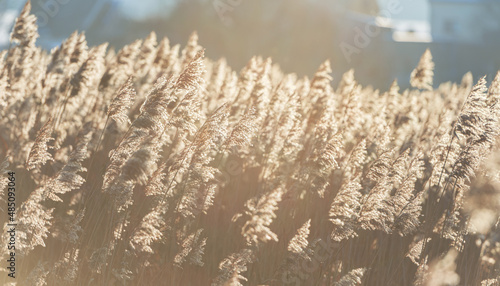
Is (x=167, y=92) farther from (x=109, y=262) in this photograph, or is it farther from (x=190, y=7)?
(x=190, y=7)

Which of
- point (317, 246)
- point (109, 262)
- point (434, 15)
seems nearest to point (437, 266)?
point (317, 246)

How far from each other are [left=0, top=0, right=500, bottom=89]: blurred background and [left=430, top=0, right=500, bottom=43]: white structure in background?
589 cm

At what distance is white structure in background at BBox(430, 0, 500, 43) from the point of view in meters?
58.5

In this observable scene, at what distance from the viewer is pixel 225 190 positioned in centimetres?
663

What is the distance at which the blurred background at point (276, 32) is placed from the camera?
38.5 m

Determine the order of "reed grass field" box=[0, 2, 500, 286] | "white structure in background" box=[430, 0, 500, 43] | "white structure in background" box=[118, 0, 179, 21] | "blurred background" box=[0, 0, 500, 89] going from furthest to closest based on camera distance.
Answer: "white structure in background" box=[430, 0, 500, 43] → "white structure in background" box=[118, 0, 179, 21] → "blurred background" box=[0, 0, 500, 89] → "reed grass field" box=[0, 2, 500, 286]

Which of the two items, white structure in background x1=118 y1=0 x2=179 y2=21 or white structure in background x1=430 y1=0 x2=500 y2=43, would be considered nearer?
white structure in background x1=118 y1=0 x2=179 y2=21

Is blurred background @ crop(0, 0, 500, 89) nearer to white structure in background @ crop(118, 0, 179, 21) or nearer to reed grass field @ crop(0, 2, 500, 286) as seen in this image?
white structure in background @ crop(118, 0, 179, 21)

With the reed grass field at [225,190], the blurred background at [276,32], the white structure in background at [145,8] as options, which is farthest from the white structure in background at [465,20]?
the reed grass field at [225,190]

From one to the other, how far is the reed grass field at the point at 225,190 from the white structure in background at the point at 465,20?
51.0 metres

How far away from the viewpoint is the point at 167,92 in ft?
15.4

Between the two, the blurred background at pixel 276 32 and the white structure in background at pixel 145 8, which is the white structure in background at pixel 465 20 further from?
the white structure in background at pixel 145 8

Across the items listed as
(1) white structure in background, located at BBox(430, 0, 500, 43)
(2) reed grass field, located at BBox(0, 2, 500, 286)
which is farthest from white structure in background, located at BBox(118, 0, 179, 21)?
(2) reed grass field, located at BBox(0, 2, 500, 286)

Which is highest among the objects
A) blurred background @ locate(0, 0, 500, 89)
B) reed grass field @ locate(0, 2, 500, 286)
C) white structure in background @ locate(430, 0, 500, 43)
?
white structure in background @ locate(430, 0, 500, 43)
